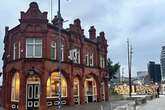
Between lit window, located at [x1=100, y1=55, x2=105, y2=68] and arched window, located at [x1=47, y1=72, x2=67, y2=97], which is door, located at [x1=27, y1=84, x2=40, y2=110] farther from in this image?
lit window, located at [x1=100, y1=55, x2=105, y2=68]

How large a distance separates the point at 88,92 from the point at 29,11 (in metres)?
16.7

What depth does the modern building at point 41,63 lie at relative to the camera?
34281mm

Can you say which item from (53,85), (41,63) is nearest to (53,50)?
(41,63)

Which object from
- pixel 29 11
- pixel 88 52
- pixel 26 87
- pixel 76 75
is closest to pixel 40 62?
pixel 26 87

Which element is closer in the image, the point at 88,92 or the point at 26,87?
the point at 26,87

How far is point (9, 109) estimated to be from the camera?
36500 millimetres

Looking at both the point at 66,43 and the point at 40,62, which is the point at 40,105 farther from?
the point at 66,43

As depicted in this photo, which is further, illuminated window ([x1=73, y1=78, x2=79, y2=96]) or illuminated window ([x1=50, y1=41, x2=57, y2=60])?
illuminated window ([x1=73, y1=78, x2=79, y2=96])

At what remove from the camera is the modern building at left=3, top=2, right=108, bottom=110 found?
112 feet

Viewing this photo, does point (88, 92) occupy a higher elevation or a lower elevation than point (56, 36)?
lower

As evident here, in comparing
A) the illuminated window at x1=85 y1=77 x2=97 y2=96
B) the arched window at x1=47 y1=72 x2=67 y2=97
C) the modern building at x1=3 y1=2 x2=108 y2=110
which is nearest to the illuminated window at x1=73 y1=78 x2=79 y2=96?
the modern building at x1=3 y1=2 x2=108 y2=110

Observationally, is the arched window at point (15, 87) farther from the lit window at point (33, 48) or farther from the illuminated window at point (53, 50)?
the illuminated window at point (53, 50)

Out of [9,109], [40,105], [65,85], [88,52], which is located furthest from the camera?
[88,52]

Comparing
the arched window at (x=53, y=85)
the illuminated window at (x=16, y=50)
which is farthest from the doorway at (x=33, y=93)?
the illuminated window at (x=16, y=50)
